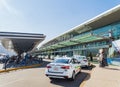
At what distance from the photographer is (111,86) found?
9211mm

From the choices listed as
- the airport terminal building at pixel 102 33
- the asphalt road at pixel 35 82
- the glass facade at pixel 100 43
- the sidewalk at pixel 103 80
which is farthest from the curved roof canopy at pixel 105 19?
the asphalt road at pixel 35 82

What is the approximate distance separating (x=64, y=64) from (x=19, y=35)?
780 inches

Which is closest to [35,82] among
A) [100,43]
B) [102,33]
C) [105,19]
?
[105,19]

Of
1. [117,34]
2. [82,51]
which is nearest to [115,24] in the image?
[117,34]

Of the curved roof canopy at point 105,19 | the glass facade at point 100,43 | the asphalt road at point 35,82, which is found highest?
the curved roof canopy at point 105,19

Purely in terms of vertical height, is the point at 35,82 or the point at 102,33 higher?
the point at 102,33

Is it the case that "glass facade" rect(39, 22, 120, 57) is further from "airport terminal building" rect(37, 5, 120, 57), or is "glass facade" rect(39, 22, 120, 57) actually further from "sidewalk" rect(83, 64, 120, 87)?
"sidewalk" rect(83, 64, 120, 87)

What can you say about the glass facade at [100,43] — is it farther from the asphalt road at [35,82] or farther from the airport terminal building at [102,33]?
the asphalt road at [35,82]

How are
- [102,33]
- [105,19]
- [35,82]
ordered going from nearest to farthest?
[35,82] → [105,19] → [102,33]

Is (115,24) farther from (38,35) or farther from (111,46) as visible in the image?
(38,35)

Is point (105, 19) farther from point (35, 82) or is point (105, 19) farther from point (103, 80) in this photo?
point (35, 82)

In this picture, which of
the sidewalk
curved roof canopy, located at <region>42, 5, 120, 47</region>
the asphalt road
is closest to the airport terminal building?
curved roof canopy, located at <region>42, 5, 120, 47</region>

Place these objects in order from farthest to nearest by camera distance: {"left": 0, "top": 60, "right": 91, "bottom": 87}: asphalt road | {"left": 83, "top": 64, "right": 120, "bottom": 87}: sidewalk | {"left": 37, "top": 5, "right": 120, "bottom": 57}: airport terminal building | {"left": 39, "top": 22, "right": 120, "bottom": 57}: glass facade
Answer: {"left": 39, "top": 22, "right": 120, "bottom": 57}: glass facade, {"left": 37, "top": 5, "right": 120, "bottom": 57}: airport terminal building, {"left": 0, "top": 60, "right": 91, "bottom": 87}: asphalt road, {"left": 83, "top": 64, "right": 120, "bottom": 87}: sidewalk

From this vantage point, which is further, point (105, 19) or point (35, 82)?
point (105, 19)
